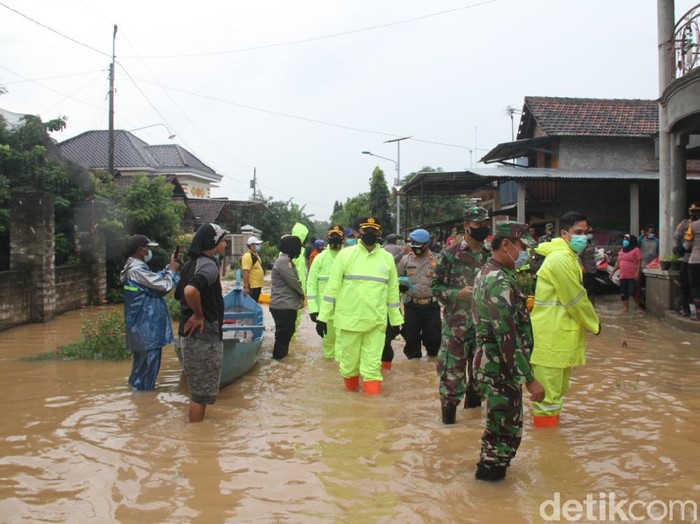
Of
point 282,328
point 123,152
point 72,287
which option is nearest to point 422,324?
point 282,328

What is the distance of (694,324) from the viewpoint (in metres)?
10.5

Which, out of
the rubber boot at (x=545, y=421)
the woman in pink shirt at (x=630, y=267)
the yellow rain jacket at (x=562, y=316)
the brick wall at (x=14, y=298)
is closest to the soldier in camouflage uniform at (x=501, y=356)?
the yellow rain jacket at (x=562, y=316)

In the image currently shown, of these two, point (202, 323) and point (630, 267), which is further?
point (630, 267)

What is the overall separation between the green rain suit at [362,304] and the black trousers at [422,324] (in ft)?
4.73

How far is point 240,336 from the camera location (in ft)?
30.2

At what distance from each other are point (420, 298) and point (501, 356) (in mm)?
3999

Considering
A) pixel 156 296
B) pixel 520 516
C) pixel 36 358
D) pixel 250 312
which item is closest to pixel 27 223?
pixel 36 358

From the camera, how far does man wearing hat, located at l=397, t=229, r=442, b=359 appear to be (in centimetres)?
812

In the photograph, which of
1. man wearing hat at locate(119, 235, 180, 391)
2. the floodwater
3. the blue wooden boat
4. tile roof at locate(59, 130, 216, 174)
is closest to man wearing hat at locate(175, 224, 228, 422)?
the floodwater

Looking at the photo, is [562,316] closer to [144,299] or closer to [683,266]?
[144,299]

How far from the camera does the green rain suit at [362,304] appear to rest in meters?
6.51

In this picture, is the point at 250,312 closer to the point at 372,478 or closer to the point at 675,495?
the point at 372,478

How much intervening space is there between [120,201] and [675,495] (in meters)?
17.2

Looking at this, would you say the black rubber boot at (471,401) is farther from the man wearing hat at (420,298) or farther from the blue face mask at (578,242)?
the man wearing hat at (420,298)
